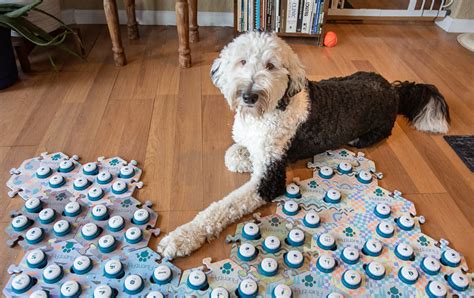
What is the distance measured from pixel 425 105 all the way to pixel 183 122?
1.23 metres

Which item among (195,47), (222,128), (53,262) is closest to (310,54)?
(195,47)

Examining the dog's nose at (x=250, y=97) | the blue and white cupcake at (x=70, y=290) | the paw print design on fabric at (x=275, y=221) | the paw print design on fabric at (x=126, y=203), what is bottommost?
the paw print design on fabric at (x=275, y=221)

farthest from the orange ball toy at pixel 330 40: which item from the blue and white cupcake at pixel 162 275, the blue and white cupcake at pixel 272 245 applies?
the blue and white cupcake at pixel 162 275

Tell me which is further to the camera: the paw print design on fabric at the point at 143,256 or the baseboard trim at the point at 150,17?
the baseboard trim at the point at 150,17

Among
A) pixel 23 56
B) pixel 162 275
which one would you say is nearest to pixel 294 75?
pixel 162 275

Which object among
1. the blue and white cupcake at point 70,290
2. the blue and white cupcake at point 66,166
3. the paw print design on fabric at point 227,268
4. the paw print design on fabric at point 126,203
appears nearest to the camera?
the blue and white cupcake at point 70,290

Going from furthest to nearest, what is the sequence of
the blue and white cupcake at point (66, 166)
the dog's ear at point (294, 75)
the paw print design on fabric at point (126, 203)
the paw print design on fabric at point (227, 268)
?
the blue and white cupcake at point (66, 166) → the paw print design on fabric at point (126, 203) → the dog's ear at point (294, 75) → the paw print design on fabric at point (227, 268)

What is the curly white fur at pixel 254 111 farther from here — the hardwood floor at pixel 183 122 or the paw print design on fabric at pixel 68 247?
the paw print design on fabric at pixel 68 247

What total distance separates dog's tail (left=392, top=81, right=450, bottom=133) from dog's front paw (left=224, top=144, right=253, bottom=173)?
854 millimetres

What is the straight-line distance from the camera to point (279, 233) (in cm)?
144

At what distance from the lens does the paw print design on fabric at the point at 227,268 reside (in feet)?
4.28

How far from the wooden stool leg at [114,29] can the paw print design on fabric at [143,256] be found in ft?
5.02

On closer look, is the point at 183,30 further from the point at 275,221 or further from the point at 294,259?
the point at 294,259

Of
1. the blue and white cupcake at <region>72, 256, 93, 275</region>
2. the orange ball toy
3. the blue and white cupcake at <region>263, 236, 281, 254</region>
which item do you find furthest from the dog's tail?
the blue and white cupcake at <region>72, 256, 93, 275</region>
